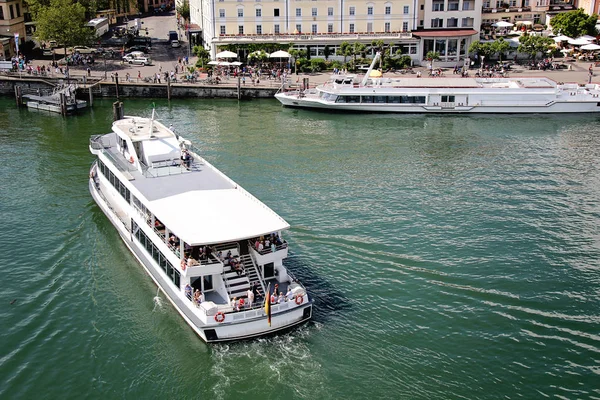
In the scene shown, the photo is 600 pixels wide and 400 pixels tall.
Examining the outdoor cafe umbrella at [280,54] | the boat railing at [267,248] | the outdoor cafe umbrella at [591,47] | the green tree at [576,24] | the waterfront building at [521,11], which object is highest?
the waterfront building at [521,11]

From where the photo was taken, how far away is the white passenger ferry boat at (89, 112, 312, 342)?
28.7m

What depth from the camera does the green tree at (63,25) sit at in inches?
3324

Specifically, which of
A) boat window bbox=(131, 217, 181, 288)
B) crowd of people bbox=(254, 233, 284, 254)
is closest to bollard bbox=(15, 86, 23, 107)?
boat window bbox=(131, 217, 181, 288)

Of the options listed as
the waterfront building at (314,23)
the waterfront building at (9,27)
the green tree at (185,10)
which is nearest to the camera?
the waterfront building at (314,23)

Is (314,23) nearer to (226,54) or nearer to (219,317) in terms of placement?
(226,54)

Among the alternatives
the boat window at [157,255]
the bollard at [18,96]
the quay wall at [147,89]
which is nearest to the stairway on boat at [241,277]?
the boat window at [157,255]

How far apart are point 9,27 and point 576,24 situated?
7800 centimetres

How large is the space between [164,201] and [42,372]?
10.2 metres

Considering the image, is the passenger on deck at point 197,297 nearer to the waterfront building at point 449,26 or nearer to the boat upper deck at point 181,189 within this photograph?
the boat upper deck at point 181,189

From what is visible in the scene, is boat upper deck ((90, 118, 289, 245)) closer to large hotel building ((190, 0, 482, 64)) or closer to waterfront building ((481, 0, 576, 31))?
large hotel building ((190, 0, 482, 64))

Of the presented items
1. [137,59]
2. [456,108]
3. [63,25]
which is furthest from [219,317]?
[137,59]

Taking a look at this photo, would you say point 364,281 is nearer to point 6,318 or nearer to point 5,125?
point 6,318

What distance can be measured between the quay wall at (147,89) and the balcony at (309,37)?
11.0 metres

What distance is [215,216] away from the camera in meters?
31.5
